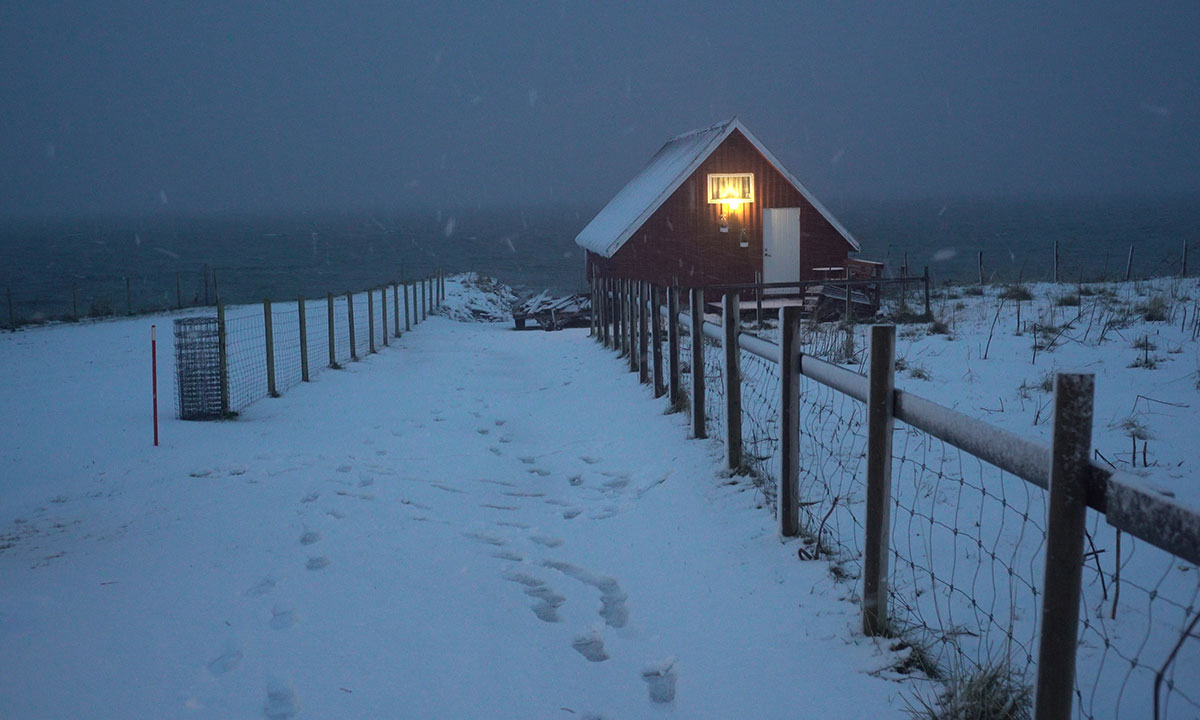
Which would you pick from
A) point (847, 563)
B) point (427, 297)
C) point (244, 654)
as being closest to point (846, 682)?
point (847, 563)

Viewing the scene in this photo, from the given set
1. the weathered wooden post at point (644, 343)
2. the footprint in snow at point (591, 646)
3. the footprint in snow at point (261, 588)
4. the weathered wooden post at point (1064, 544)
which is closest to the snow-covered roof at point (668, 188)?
the weathered wooden post at point (644, 343)

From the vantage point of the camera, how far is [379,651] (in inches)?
169

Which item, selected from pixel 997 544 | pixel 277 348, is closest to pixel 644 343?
pixel 997 544

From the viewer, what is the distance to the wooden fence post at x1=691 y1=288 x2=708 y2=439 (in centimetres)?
818

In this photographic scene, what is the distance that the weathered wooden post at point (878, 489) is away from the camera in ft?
12.6

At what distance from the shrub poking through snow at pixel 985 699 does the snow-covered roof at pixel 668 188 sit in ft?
67.5

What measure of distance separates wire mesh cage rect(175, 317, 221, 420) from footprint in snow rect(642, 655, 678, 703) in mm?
8059

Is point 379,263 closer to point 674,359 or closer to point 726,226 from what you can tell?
point 726,226

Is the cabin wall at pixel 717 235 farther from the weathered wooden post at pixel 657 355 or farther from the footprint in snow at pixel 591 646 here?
the footprint in snow at pixel 591 646

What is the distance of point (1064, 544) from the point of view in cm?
257

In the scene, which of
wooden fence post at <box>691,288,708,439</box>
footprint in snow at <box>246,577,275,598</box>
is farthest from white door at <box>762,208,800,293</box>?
footprint in snow at <box>246,577,275,598</box>

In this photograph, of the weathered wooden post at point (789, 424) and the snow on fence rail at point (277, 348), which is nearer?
the weathered wooden post at point (789, 424)

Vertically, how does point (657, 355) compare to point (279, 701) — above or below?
above

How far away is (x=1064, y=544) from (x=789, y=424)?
260cm
